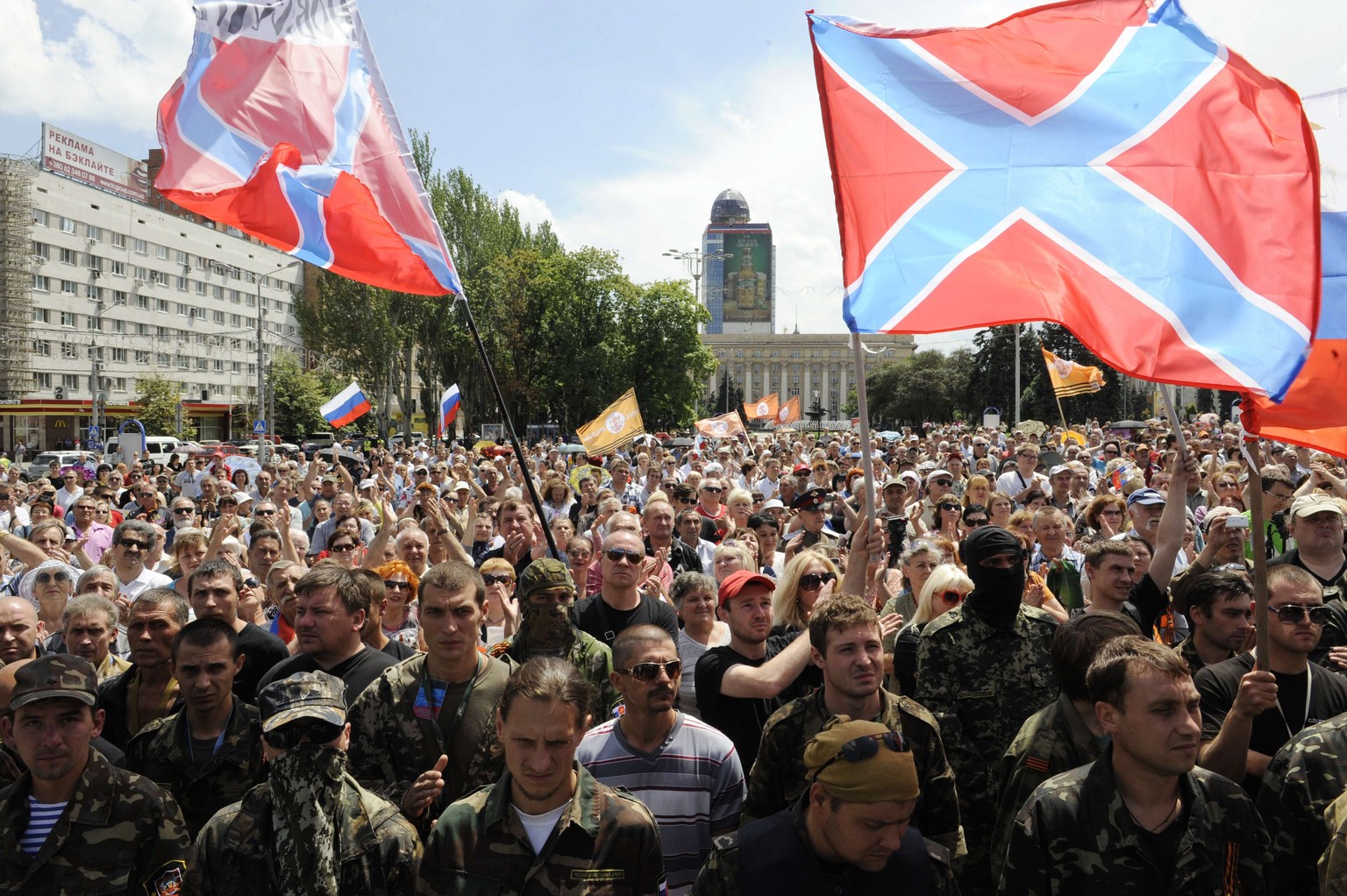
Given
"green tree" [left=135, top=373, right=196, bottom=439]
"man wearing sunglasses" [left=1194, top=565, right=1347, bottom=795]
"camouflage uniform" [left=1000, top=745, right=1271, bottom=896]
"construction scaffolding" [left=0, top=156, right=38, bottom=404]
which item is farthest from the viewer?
"green tree" [left=135, top=373, right=196, bottom=439]

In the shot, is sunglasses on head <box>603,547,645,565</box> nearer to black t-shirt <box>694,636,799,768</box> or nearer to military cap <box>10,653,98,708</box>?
black t-shirt <box>694,636,799,768</box>

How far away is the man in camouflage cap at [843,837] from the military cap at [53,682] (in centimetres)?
206

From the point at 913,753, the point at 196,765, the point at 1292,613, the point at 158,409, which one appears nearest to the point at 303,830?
the point at 196,765

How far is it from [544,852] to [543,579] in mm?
1771

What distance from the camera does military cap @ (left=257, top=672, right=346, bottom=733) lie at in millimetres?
2902

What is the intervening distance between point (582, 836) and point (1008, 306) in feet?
8.59

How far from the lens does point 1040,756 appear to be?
347 centimetres

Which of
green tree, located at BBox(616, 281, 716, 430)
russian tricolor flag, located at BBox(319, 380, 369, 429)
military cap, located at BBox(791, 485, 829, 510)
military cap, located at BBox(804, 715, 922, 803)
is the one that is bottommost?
military cap, located at BBox(804, 715, 922, 803)

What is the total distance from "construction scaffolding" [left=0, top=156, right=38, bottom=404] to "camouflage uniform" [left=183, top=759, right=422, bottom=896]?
69.5 metres

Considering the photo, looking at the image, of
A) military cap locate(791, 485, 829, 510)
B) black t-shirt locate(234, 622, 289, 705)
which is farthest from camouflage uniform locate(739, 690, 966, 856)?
military cap locate(791, 485, 829, 510)

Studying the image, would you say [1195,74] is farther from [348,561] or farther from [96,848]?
[348,561]

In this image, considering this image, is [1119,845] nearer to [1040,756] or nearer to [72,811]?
[1040,756]

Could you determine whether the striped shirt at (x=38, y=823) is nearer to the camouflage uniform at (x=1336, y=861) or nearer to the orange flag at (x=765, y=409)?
the camouflage uniform at (x=1336, y=861)

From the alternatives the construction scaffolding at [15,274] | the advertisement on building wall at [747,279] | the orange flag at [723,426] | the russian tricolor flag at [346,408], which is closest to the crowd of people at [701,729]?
the russian tricolor flag at [346,408]
